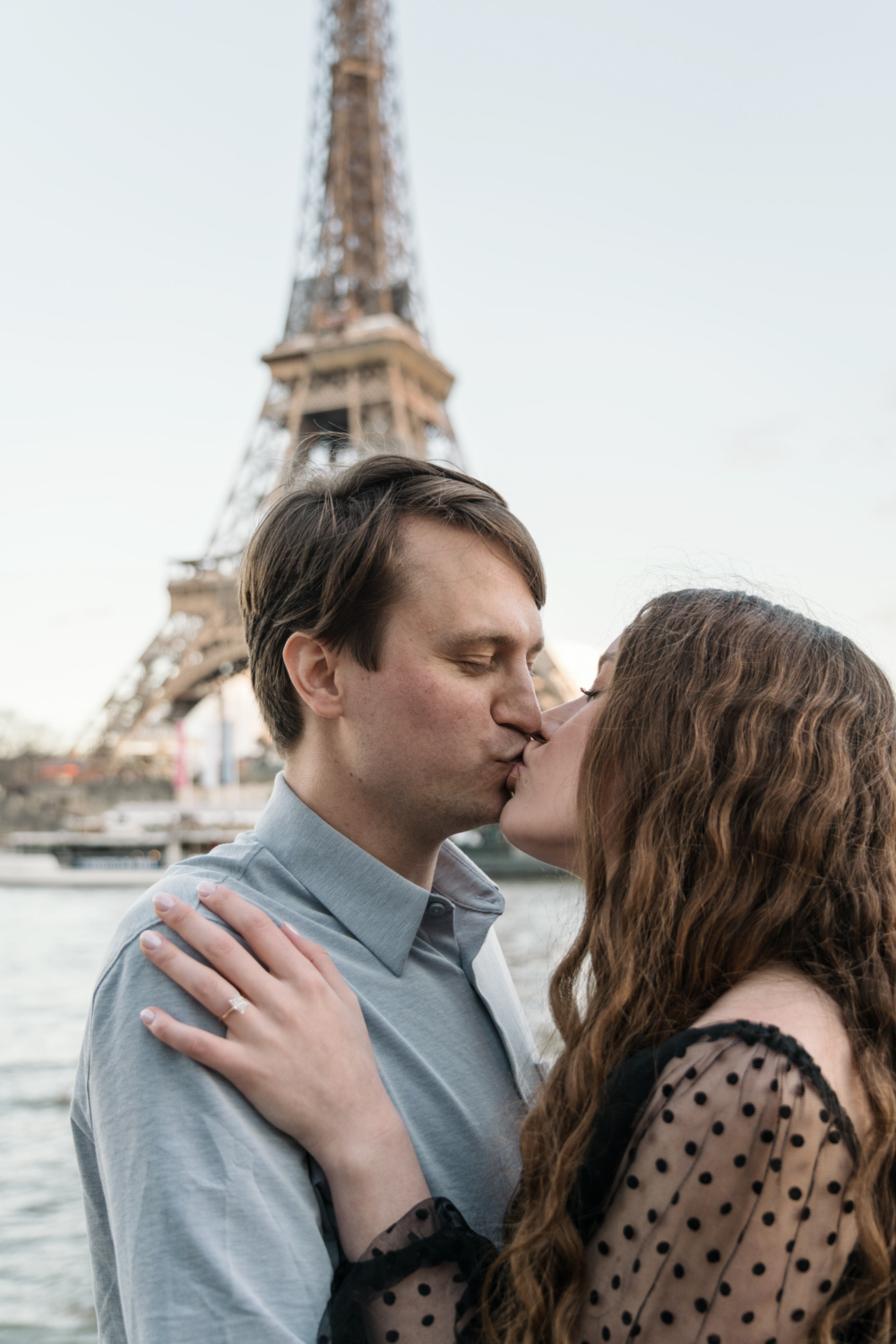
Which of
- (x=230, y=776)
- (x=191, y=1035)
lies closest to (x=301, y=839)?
(x=191, y=1035)

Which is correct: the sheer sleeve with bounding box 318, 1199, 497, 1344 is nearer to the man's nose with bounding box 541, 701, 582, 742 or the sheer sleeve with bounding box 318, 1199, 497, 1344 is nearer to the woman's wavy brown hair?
the woman's wavy brown hair

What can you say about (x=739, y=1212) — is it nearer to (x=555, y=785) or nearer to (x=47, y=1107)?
(x=555, y=785)

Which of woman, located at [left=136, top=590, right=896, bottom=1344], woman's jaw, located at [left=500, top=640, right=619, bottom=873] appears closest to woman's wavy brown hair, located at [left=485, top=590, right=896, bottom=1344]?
woman, located at [left=136, top=590, right=896, bottom=1344]

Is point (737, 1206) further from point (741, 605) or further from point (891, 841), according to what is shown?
point (741, 605)

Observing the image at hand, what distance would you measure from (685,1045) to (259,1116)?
1.89ft

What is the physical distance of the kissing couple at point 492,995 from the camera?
52.6 inches

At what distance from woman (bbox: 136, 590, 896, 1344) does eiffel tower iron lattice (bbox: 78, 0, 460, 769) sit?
87.2 feet

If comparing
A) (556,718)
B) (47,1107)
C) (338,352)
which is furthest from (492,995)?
(338,352)

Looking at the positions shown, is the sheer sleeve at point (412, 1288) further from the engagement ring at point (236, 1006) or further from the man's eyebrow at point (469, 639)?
the man's eyebrow at point (469, 639)

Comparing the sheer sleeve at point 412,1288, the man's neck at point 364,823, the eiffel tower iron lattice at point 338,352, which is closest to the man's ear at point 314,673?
the man's neck at point 364,823

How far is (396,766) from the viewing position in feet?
6.63

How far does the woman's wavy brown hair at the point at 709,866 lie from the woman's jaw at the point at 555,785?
15cm

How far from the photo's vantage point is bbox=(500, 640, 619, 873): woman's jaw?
2.01m

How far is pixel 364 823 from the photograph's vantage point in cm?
204
